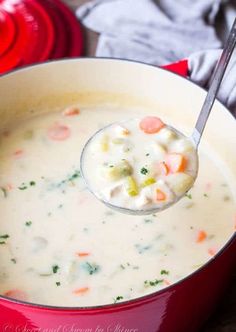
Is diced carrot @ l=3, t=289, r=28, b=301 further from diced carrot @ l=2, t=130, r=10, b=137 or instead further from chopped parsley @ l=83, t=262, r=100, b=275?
diced carrot @ l=2, t=130, r=10, b=137

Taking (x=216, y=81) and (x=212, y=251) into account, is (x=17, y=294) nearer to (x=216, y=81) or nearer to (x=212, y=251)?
Result: (x=212, y=251)

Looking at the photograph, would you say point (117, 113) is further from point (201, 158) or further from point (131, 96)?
point (201, 158)

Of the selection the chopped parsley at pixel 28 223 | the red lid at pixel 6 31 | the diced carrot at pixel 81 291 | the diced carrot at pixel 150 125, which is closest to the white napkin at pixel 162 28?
the red lid at pixel 6 31

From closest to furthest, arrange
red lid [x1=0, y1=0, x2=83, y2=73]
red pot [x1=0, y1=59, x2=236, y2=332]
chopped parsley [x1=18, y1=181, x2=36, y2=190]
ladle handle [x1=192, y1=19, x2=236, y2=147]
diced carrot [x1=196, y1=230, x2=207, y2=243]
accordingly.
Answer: red pot [x1=0, y1=59, x2=236, y2=332]
ladle handle [x1=192, y1=19, x2=236, y2=147]
diced carrot [x1=196, y1=230, x2=207, y2=243]
chopped parsley [x1=18, y1=181, x2=36, y2=190]
red lid [x1=0, y1=0, x2=83, y2=73]

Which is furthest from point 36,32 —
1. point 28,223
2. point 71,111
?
point 28,223

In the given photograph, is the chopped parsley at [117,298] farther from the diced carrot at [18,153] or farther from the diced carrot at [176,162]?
the diced carrot at [18,153]

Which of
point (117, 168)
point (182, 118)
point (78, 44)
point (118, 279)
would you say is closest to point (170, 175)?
point (117, 168)

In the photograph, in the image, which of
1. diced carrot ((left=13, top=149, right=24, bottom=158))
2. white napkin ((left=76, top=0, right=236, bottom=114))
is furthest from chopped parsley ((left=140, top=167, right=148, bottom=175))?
white napkin ((left=76, top=0, right=236, bottom=114))
